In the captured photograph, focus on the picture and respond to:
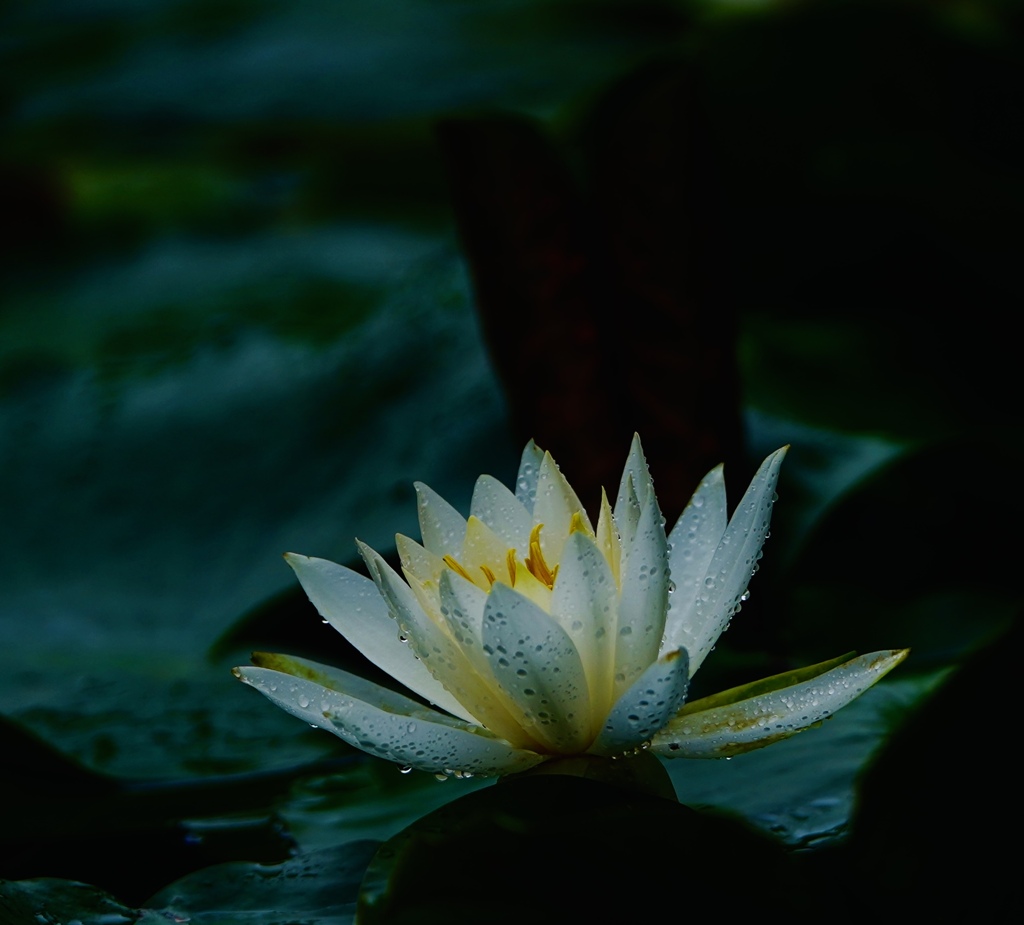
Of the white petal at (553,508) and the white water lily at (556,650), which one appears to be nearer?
the white water lily at (556,650)

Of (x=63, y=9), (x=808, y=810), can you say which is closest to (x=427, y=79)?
(x=63, y=9)

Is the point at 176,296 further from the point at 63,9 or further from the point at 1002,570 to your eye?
the point at 1002,570

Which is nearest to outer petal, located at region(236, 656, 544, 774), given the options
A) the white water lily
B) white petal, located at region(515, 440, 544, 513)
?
the white water lily

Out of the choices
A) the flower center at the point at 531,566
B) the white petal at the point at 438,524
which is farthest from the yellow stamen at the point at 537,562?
the white petal at the point at 438,524

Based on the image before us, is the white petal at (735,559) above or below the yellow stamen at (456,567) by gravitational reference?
below

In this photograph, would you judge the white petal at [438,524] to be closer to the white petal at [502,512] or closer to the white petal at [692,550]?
the white petal at [502,512]

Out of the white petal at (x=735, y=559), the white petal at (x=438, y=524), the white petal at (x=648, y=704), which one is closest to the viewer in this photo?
the white petal at (x=648, y=704)

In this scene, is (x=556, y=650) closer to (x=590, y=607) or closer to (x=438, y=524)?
(x=590, y=607)
